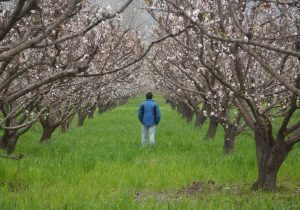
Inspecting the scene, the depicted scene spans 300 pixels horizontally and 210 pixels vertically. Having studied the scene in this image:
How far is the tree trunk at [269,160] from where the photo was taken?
20.5ft

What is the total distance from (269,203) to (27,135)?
11433mm

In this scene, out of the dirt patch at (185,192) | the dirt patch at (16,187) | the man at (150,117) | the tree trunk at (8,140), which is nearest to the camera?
the dirt patch at (185,192)

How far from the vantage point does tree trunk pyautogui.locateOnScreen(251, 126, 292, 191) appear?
6.26 metres

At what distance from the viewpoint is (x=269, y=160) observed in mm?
6422

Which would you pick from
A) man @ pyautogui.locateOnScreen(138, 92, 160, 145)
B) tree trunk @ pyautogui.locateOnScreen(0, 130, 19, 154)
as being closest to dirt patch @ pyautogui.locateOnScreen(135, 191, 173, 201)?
tree trunk @ pyautogui.locateOnScreen(0, 130, 19, 154)

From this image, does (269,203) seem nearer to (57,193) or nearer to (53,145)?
(57,193)

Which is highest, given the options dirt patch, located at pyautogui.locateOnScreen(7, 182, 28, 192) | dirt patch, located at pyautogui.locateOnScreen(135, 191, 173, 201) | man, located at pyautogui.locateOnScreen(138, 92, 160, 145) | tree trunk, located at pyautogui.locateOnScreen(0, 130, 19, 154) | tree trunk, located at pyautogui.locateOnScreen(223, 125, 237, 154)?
man, located at pyautogui.locateOnScreen(138, 92, 160, 145)

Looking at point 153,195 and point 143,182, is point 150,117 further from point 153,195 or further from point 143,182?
point 153,195

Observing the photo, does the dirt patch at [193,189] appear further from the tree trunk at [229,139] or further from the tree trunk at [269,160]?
the tree trunk at [229,139]

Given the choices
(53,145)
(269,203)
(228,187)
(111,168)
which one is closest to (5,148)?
(53,145)

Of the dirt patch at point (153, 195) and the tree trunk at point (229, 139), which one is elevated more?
the tree trunk at point (229, 139)

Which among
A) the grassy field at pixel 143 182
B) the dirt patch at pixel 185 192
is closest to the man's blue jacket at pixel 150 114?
A: the grassy field at pixel 143 182

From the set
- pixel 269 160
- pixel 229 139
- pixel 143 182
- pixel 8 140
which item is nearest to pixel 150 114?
pixel 229 139

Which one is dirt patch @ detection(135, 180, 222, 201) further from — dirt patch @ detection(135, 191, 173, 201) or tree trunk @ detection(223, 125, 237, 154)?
tree trunk @ detection(223, 125, 237, 154)
